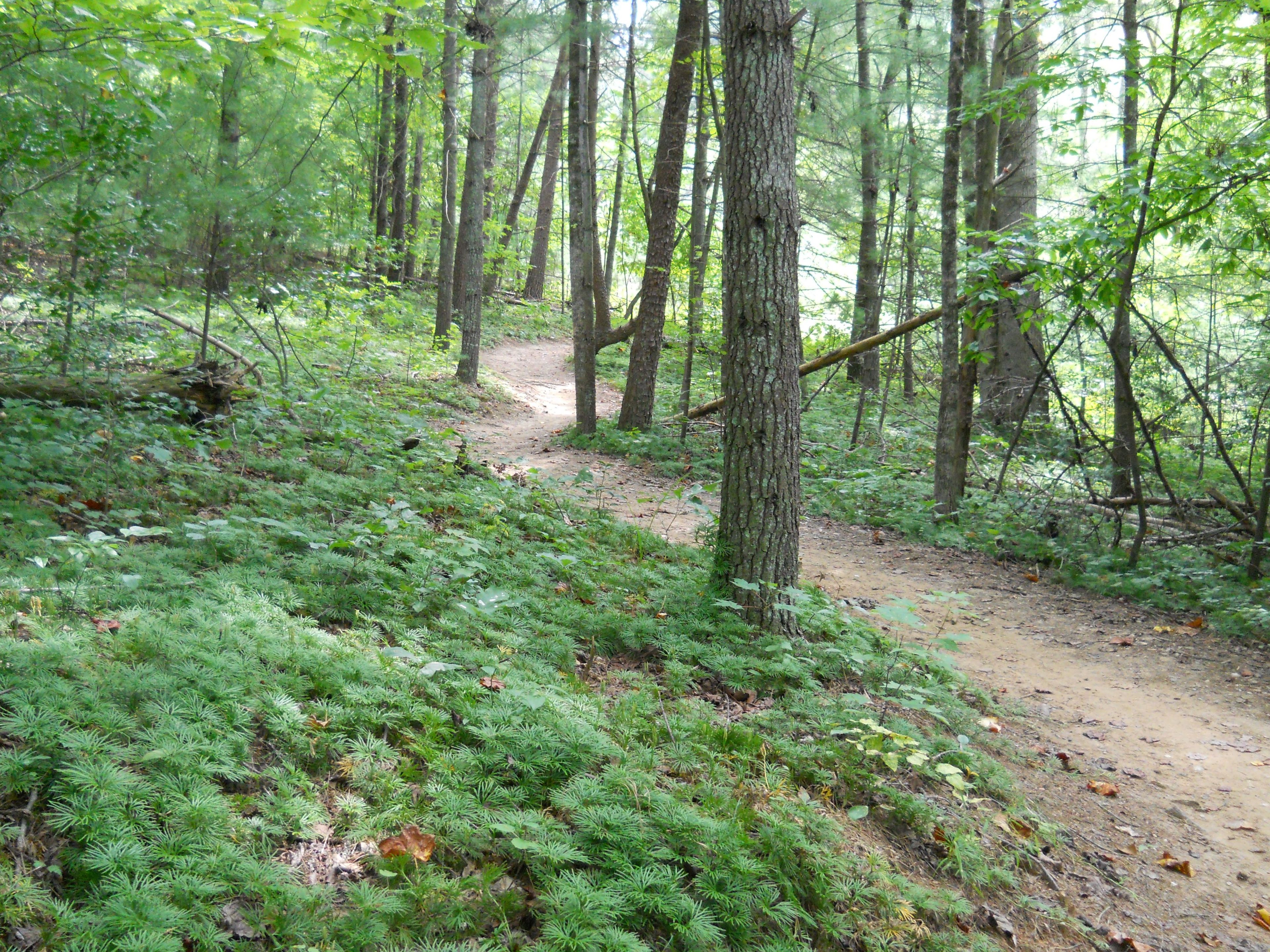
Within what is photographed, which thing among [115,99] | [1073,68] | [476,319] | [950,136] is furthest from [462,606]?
[476,319]

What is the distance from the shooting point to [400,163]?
1591cm

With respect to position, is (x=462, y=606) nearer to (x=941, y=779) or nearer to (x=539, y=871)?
(x=539, y=871)

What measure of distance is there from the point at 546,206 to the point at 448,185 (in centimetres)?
912

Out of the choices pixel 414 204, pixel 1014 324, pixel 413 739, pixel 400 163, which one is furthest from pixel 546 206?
pixel 413 739

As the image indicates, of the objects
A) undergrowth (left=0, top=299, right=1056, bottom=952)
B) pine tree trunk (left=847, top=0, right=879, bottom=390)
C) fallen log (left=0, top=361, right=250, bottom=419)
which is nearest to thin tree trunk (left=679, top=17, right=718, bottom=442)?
pine tree trunk (left=847, top=0, right=879, bottom=390)

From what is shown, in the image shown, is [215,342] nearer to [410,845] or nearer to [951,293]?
[410,845]

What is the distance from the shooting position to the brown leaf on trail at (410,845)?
2309 mm

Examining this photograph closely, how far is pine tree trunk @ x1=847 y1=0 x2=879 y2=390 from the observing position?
460 inches

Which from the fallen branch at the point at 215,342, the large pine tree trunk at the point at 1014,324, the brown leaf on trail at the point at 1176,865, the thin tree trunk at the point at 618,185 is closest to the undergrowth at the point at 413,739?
the brown leaf on trail at the point at 1176,865

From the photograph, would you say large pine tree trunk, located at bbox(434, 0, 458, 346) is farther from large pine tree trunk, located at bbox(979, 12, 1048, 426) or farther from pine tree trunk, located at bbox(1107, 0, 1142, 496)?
pine tree trunk, located at bbox(1107, 0, 1142, 496)

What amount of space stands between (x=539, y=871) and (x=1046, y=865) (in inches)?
96.5

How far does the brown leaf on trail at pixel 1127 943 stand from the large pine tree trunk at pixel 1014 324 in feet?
29.0

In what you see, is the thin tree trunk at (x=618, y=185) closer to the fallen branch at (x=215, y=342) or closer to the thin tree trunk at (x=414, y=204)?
the thin tree trunk at (x=414, y=204)

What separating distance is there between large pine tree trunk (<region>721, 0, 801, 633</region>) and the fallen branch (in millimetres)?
4790
